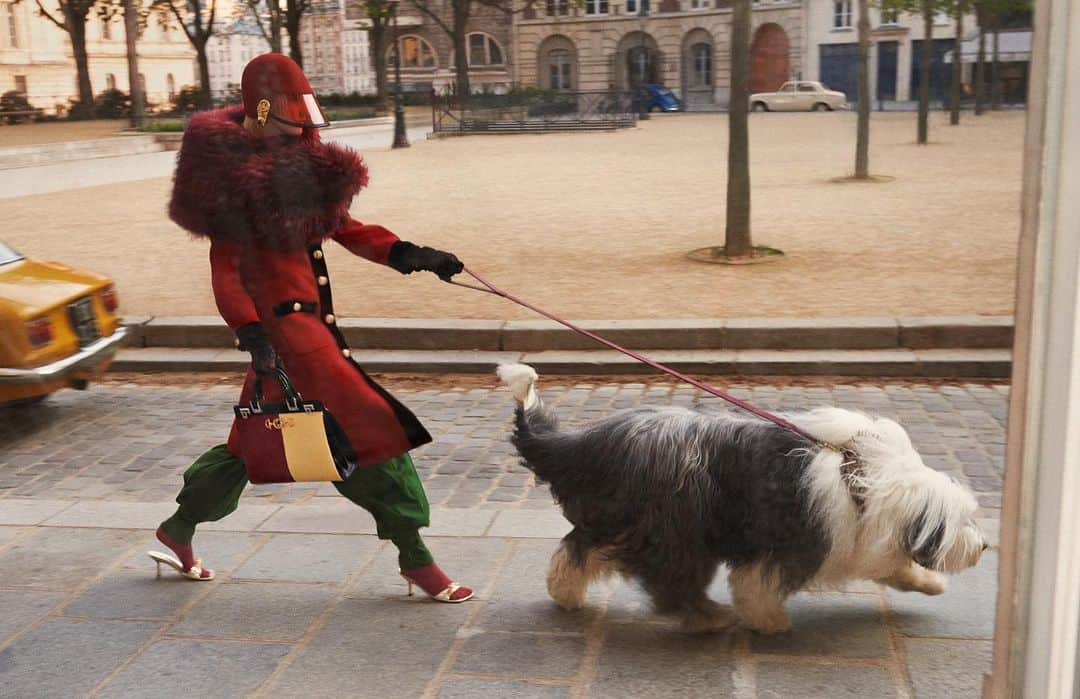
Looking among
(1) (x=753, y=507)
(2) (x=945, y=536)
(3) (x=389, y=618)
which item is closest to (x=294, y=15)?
(3) (x=389, y=618)

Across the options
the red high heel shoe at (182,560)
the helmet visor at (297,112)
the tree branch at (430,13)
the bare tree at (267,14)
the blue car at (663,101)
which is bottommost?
the red high heel shoe at (182,560)

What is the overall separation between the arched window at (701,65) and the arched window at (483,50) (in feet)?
5.20

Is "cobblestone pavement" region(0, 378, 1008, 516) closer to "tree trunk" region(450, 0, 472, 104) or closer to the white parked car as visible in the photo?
"tree trunk" region(450, 0, 472, 104)

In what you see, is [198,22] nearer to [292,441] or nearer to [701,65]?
[292,441]

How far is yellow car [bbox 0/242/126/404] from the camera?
6.22m

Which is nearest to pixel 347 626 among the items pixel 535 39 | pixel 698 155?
pixel 535 39

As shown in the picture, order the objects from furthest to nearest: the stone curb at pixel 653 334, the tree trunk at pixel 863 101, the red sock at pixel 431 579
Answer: the tree trunk at pixel 863 101, the stone curb at pixel 653 334, the red sock at pixel 431 579

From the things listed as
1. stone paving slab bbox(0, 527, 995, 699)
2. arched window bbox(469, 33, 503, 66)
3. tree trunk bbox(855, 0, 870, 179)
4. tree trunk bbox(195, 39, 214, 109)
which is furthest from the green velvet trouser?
tree trunk bbox(855, 0, 870, 179)

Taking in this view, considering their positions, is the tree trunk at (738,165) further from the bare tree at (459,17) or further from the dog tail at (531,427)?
the dog tail at (531,427)

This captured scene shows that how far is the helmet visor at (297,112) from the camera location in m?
3.47

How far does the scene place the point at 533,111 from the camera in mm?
9961

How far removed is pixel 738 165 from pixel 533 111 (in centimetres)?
198

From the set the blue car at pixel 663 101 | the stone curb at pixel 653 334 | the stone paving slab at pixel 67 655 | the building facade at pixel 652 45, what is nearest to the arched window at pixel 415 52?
the building facade at pixel 652 45

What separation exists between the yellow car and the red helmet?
136 inches
